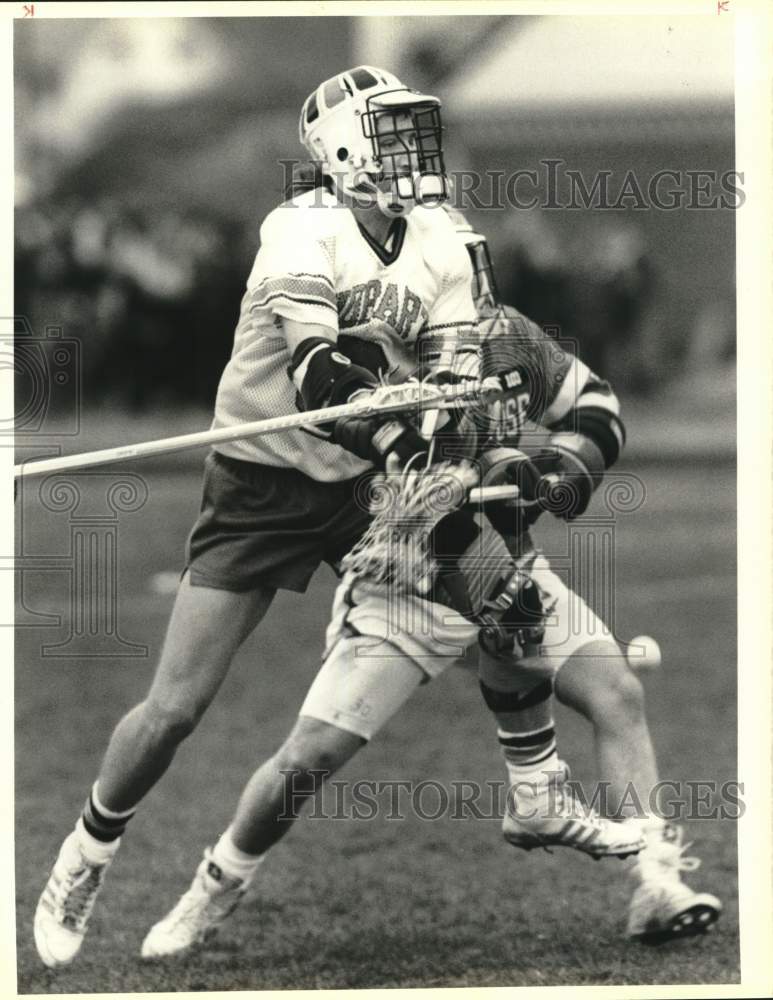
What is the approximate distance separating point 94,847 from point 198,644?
0.54 meters

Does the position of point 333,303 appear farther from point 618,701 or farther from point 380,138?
point 618,701

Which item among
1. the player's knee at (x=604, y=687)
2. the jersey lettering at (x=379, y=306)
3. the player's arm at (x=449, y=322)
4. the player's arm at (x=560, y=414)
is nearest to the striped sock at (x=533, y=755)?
the player's knee at (x=604, y=687)

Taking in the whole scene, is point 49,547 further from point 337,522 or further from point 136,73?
point 136,73

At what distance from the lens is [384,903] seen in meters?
4.07

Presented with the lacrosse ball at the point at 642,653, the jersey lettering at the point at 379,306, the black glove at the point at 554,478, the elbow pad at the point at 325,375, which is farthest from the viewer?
the lacrosse ball at the point at 642,653

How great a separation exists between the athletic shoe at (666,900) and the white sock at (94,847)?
1.16m

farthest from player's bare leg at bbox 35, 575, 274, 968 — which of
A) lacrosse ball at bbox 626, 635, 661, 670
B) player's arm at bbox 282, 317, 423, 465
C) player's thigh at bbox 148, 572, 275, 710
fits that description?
lacrosse ball at bbox 626, 635, 661, 670

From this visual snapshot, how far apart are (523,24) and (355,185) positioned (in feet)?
1.92

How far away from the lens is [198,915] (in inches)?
148

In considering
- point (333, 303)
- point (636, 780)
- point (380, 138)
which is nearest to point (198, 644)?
point (333, 303)

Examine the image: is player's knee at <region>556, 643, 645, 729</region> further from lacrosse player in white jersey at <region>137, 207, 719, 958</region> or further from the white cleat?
the white cleat

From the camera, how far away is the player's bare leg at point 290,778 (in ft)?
11.9

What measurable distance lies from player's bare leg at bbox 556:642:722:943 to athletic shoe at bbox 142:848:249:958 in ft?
2.80

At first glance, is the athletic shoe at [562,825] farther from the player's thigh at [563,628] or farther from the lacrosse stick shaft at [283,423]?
the lacrosse stick shaft at [283,423]
